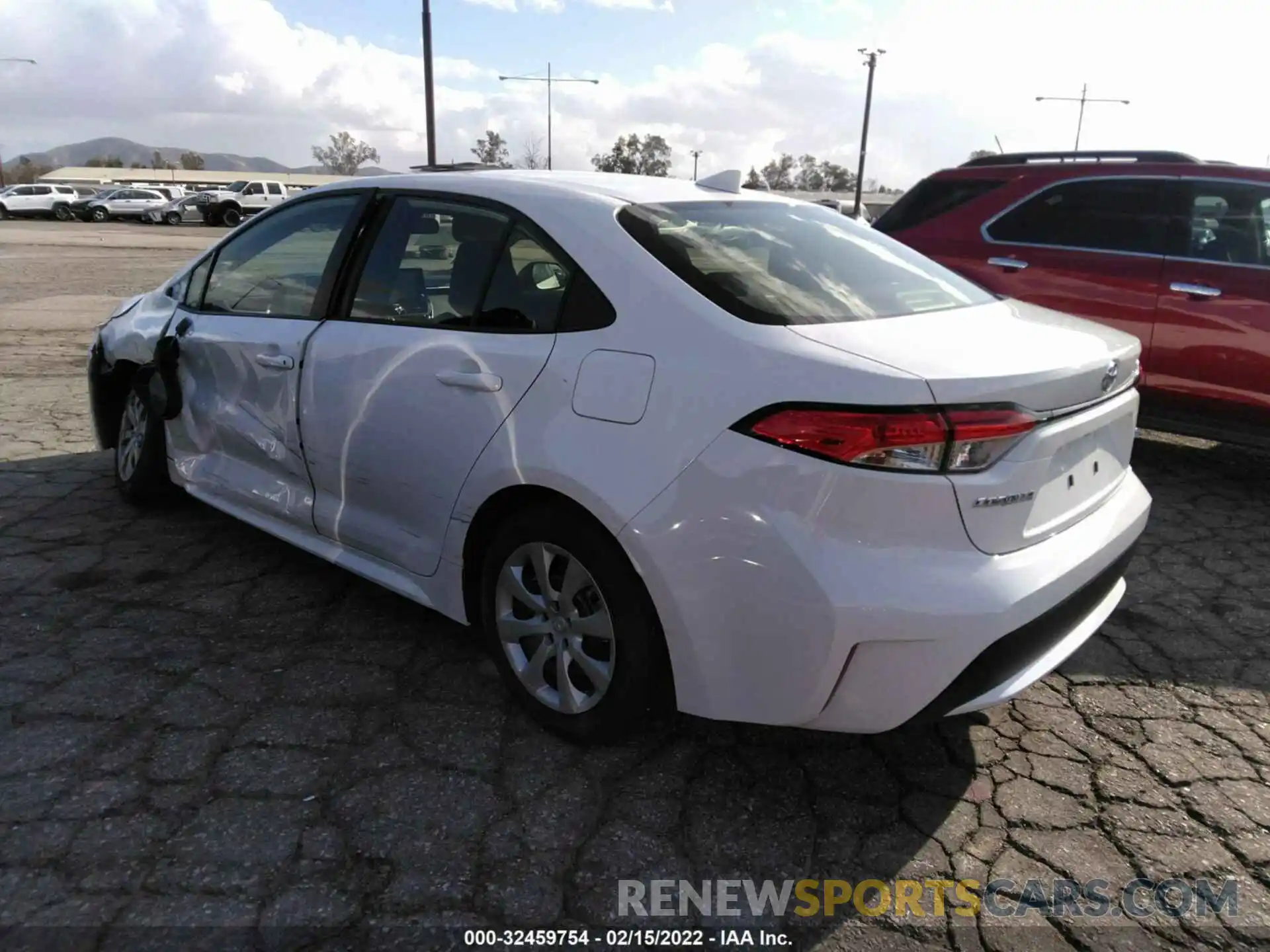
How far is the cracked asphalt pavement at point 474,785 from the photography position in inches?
84.0

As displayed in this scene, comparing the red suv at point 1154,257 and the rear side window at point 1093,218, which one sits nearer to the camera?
the red suv at point 1154,257

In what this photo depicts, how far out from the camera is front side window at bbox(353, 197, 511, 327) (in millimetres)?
2863

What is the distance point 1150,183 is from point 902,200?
1504 millimetres

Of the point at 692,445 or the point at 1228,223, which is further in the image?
the point at 1228,223

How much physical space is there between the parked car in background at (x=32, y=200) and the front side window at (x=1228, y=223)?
5096 centimetres

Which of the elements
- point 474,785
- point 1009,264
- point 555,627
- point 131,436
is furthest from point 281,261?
point 1009,264

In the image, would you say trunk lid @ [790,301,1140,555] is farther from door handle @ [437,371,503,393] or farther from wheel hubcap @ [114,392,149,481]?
wheel hubcap @ [114,392,149,481]

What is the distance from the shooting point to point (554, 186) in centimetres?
288

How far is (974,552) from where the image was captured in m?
2.13

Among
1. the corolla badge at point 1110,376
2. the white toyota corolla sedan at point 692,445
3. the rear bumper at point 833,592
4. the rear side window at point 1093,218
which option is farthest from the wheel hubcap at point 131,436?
the rear side window at point 1093,218

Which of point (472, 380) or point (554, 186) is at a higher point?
point (554, 186)

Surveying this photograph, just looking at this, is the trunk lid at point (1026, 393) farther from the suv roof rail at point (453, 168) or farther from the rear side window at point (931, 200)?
the rear side window at point (931, 200)

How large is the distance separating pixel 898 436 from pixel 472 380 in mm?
1242

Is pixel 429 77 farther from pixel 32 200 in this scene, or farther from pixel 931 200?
pixel 32 200
